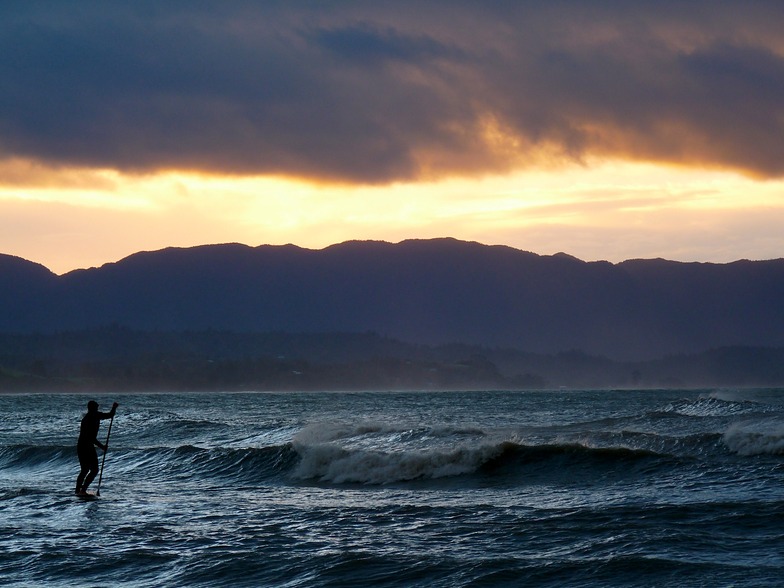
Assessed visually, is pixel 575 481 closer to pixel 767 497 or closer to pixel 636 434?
pixel 767 497

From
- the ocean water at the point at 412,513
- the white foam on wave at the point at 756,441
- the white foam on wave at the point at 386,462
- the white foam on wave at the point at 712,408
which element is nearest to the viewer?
the ocean water at the point at 412,513

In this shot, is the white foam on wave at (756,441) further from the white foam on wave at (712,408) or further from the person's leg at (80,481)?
the white foam on wave at (712,408)

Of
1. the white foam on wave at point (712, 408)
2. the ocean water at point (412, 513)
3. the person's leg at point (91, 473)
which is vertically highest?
the person's leg at point (91, 473)

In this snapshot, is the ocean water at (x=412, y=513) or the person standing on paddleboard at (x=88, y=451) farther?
the person standing on paddleboard at (x=88, y=451)

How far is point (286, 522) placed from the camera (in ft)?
48.0

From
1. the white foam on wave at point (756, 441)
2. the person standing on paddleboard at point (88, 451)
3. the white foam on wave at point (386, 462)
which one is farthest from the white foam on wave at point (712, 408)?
the person standing on paddleboard at point (88, 451)

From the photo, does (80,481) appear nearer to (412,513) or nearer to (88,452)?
(88,452)

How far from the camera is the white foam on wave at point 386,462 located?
20.9 metres

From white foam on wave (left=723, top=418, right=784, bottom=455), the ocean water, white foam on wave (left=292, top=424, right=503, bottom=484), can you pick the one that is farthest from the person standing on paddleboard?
white foam on wave (left=723, top=418, right=784, bottom=455)

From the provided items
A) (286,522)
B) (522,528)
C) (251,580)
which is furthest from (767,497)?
(251,580)

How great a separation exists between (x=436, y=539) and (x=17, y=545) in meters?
5.78

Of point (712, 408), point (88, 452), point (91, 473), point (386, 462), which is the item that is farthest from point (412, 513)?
point (712, 408)

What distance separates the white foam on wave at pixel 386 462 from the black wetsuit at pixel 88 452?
15.9 ft

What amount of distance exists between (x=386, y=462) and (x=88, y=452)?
638cm
